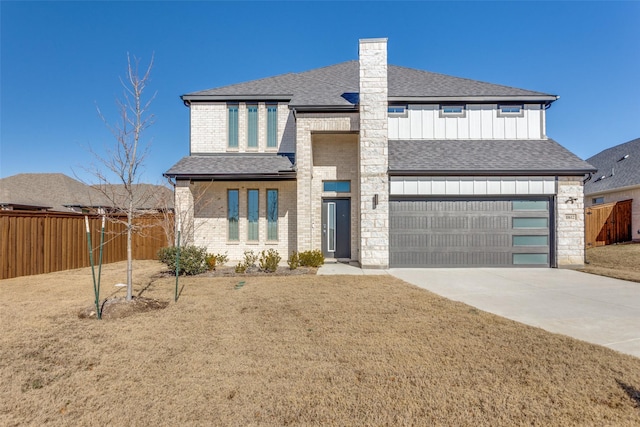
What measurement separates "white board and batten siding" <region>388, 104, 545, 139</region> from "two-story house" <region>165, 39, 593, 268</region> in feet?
0.13

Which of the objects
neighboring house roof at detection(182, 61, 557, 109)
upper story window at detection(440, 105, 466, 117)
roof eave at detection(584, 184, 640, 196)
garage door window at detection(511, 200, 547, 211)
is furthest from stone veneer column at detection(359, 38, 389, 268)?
roof eave at detection(584, 184, 640, 196)

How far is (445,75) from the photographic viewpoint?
14102 mm

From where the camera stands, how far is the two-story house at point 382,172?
1024 cm

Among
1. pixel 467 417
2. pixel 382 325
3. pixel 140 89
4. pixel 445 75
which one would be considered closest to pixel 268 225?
pixel 140 89

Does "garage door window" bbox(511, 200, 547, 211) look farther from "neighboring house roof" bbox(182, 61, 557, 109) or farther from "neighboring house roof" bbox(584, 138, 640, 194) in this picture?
"neighboring house roof" bbox(584, 138, 640, 194)

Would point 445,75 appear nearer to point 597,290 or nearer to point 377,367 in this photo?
point 597,290

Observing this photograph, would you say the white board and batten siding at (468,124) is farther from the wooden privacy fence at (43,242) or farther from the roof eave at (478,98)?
the wooden privacy fence at (43,242)

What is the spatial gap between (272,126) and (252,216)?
401 centimetres

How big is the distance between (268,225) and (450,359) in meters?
9.05

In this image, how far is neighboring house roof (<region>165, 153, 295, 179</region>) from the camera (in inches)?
431

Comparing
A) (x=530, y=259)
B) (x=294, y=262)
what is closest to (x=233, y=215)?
(x=294, y=262)

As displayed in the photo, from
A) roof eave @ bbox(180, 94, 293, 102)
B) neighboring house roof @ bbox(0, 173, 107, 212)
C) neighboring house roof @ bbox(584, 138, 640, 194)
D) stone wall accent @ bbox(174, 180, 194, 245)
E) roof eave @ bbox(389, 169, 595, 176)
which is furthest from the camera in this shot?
neighboring house roof @ bbox(0, 173, 107, 212)

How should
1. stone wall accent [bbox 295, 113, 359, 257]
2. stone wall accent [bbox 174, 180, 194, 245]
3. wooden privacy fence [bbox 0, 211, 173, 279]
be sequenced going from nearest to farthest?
wooden privacy fence [bbox 0, 211, 173, 279]
stone wall accent [bbox 295, 113, 359, 257]
stone wall accent [bbox 174, 180, 194, 245]

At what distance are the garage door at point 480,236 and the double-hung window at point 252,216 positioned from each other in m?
5.30
